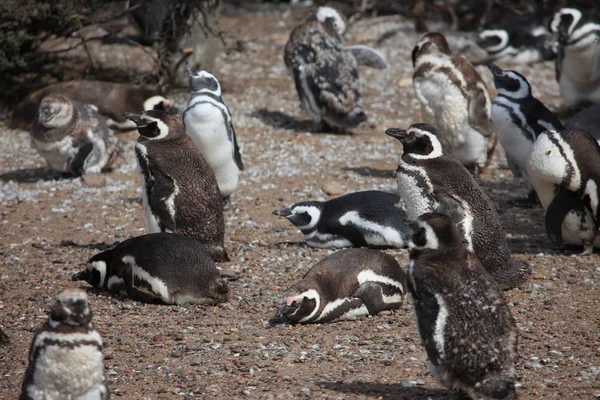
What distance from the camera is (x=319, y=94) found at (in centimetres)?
982

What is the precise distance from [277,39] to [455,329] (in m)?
10.2

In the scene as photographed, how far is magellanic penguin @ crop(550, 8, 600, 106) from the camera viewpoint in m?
10.5

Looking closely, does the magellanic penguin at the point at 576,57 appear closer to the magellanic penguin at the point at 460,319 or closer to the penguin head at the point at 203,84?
the penguin head at the point at 203,84

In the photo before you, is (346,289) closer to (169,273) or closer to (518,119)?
(169,273)

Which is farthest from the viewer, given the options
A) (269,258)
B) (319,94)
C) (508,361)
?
(319,94)

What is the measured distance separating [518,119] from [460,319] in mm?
4153

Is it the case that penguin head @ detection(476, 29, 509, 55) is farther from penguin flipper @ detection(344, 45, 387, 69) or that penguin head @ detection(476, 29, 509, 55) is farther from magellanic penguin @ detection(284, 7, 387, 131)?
magellanic penguin @ detection(284, 7, 387, 131)

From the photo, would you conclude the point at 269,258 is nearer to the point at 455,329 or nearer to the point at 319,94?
the point at 455,329

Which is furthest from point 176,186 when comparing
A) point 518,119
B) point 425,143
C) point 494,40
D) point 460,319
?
point 494,40

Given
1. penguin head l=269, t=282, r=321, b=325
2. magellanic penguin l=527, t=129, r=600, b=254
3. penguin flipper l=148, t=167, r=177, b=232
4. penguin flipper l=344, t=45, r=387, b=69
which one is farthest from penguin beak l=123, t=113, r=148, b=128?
penguin flipper l=344, t=45, r=387, b=69

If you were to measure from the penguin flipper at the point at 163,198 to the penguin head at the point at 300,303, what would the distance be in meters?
1.43

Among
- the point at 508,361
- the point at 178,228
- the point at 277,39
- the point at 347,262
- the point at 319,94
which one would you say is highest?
the point at 508,361

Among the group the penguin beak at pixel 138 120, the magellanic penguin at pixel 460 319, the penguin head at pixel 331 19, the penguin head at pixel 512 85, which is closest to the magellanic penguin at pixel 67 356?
the magellanic penguin at pixel 460 319

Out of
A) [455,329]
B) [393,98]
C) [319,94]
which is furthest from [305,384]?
[393,98]
